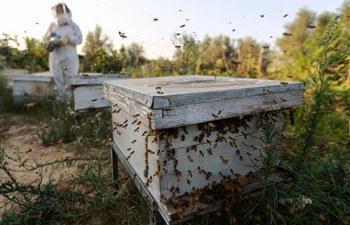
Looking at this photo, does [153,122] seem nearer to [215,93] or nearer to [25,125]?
[215,93]

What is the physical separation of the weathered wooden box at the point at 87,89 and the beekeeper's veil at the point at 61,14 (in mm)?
2200

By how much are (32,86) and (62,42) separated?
4.57 ft

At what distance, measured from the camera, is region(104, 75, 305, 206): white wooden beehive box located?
109 centimetres

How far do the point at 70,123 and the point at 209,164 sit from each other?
3477 mm

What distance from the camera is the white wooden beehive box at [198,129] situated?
1088 millimetres

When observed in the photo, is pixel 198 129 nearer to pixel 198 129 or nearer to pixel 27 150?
pixel 198 129

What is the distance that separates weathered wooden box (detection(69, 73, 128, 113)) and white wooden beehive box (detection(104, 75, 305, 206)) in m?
2.09

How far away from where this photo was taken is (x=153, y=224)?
1.38 m

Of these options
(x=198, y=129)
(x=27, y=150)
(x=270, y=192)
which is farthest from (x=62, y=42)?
(x=270, y=192)

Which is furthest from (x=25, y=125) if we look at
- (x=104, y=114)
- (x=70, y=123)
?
(x=104, y=114)

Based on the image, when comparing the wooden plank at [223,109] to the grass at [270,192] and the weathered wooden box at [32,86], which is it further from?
the weathered wooden box at [32,86]

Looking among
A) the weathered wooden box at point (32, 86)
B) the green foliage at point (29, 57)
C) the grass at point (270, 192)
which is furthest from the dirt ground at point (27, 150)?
the green foliage at point (29, 57)

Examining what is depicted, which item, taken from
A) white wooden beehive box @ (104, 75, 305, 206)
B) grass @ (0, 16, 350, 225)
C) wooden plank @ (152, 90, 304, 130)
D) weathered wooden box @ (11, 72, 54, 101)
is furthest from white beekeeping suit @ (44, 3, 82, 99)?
wooden plank @ (152, 90, 304, 130)

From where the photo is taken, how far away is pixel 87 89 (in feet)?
11.5
